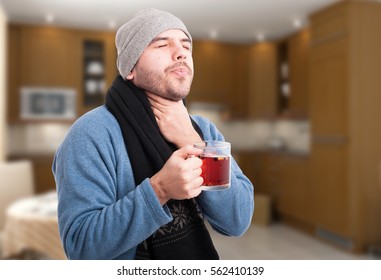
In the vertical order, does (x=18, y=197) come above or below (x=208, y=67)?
below

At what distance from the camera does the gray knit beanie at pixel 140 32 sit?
Answer: 37 cm

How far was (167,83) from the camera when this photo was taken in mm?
372

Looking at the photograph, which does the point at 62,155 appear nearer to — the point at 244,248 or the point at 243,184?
the point at 243,184

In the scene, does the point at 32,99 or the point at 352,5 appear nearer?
the point at 352,5

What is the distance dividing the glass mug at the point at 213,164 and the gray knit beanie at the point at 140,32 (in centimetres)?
11

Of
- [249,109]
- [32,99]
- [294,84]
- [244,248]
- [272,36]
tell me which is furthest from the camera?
[294,84]

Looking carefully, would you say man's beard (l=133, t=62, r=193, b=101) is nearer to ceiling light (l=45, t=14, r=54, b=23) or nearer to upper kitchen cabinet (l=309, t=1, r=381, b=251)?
ceiling light (l=45, t=14, r=54, b=23)

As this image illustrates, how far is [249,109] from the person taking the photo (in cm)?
152

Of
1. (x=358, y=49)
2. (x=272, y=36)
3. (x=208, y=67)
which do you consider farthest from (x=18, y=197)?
(x=358, y=49)

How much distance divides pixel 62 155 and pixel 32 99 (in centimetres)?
232

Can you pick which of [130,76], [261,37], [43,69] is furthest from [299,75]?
[130,76]

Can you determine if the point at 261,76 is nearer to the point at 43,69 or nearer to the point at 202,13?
the point at 202,13

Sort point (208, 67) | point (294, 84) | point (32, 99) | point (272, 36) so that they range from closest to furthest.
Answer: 1. point (272, 36)
2. point (208, 67)
3. point (32, 99)
4. point (294, 84)

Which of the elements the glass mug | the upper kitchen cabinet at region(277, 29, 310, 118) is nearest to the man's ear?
the glass mug
